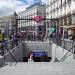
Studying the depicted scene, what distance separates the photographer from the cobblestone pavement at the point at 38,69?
1069cm

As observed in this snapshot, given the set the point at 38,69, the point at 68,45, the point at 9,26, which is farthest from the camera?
the point at 9,26

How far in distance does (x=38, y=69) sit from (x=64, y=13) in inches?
1786

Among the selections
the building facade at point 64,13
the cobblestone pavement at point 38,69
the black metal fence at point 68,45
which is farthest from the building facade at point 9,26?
the building facade at point 64,13

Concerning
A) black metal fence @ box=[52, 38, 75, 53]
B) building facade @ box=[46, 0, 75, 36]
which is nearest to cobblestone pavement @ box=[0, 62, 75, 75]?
black metal fence @ box=[52, 38, 75, 53]

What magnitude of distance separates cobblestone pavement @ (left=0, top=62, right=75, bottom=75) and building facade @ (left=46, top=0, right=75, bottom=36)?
33849 millimetres

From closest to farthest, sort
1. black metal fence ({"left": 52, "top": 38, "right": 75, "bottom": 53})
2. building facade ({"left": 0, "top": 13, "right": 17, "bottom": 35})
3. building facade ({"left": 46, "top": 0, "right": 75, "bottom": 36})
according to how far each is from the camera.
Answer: black metal fence ({"left": 52, "top": 38, "right": 75, "bottom": 53}) → building facade ({"left": 0, "top": 13, "right": 17, "bottom": 35}) → building facade ({"left": 46, "top": 0, "right": 75, "bottom": 36})

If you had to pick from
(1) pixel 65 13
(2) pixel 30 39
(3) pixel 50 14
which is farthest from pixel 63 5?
(2) pixel 30 39

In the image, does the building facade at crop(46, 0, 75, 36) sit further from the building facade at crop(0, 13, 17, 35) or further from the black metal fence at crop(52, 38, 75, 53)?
the black metal fence at crop(52, 38, 75, 53)

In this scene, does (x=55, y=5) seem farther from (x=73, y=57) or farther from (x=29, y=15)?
(x=73, y=57)

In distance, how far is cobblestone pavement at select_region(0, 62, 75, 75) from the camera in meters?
10.7

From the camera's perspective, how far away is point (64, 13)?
55625 mm

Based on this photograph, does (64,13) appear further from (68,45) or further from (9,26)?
(68,45)

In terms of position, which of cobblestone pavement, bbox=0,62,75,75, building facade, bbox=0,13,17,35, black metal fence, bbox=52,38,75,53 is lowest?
cobblestone pavement, bbox=0,62,75,75

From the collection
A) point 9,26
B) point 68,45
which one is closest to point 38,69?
point 68,45
